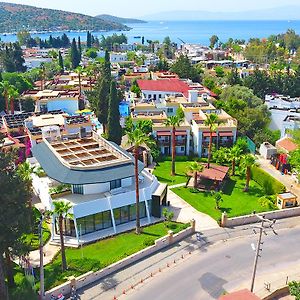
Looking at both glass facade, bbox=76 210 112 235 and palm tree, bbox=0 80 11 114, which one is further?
palm tree, bbox=0 80 11 114

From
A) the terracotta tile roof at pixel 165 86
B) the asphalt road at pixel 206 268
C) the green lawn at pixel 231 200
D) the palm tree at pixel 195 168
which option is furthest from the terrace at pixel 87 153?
the terracotta tile roof at pixel 165 86

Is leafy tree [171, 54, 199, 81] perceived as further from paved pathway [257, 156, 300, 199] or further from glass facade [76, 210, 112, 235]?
glass facade [76, 210, 112, 235]

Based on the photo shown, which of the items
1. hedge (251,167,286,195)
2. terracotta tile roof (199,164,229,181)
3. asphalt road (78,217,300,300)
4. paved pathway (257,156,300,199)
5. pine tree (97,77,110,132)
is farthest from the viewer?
pine tree (97,77,110,132)

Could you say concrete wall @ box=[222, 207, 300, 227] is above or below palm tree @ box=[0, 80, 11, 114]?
below

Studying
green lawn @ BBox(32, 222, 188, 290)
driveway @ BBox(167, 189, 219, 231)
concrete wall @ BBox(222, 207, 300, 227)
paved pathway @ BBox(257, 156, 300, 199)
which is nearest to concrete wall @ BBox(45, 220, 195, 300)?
green lawn @ BBox(32, 222, 188, 290)

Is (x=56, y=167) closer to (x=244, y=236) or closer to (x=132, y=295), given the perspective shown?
(x=132, y=295)

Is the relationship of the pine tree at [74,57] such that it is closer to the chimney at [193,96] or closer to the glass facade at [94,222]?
the chimney at [193,96]

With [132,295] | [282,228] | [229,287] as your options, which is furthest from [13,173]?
[282,228]
